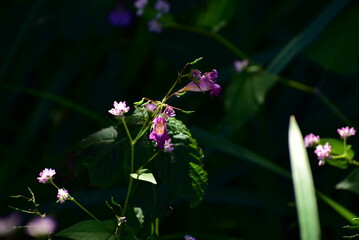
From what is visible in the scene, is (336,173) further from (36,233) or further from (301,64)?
(36,233)

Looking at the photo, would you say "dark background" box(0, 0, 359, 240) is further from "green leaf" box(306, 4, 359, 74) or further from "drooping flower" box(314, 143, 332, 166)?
"drooping flower" box(314, 143, 332, 166)

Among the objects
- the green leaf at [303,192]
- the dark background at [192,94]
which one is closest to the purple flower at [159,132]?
the green leaf at [303,192]

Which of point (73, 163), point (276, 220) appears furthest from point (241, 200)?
point (73, 163)

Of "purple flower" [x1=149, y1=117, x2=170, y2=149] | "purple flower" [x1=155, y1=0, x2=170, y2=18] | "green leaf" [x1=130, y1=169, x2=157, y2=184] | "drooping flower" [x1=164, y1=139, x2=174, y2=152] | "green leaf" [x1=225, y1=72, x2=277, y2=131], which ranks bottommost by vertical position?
"green leaf" [x1=130, y1=169, x2=157, y2=184]

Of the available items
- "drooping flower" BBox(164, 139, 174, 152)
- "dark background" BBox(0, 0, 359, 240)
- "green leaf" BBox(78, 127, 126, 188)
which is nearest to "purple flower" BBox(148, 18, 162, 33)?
"dark background" BBox(0, 0, 359, 240)

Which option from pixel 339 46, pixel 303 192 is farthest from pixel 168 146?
pixel 339 46

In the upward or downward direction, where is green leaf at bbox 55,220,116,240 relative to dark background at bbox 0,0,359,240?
downward

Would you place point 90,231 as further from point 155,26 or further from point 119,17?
point 119,17
